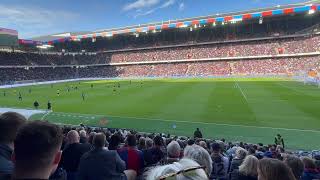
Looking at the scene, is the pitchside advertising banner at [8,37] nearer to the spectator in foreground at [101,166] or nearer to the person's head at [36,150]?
the spectator in foreground at [101,166]

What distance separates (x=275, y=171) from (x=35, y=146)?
2550 millimetres

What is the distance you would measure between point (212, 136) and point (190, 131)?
1857mm

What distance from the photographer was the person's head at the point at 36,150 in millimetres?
2378

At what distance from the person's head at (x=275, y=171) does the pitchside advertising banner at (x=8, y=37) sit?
282ft

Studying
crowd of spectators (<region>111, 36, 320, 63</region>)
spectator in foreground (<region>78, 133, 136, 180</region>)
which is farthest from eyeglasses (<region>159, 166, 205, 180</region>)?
crowd of spectators (<region>111, 36, 320, 63</region>)

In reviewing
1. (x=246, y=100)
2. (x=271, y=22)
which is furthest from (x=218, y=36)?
(x=246, y=100)

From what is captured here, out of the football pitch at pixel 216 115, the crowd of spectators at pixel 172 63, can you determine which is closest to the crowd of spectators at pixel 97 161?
the football pitch at pixel 216 115

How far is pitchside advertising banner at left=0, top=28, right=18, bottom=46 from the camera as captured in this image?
7606 centimetres

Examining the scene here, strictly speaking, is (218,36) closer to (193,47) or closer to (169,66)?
(193,47)

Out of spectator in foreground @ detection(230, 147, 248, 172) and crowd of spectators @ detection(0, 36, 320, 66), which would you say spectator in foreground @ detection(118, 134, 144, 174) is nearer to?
spectator in foreground @ detection(230, 147, 248, 172)

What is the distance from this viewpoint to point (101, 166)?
484 cm

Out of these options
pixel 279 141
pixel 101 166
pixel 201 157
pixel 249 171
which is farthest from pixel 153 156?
pixel 279 141

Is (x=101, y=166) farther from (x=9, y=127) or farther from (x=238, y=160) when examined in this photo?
→ (x=238, y=160)

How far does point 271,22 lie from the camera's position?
7769 centimetres
